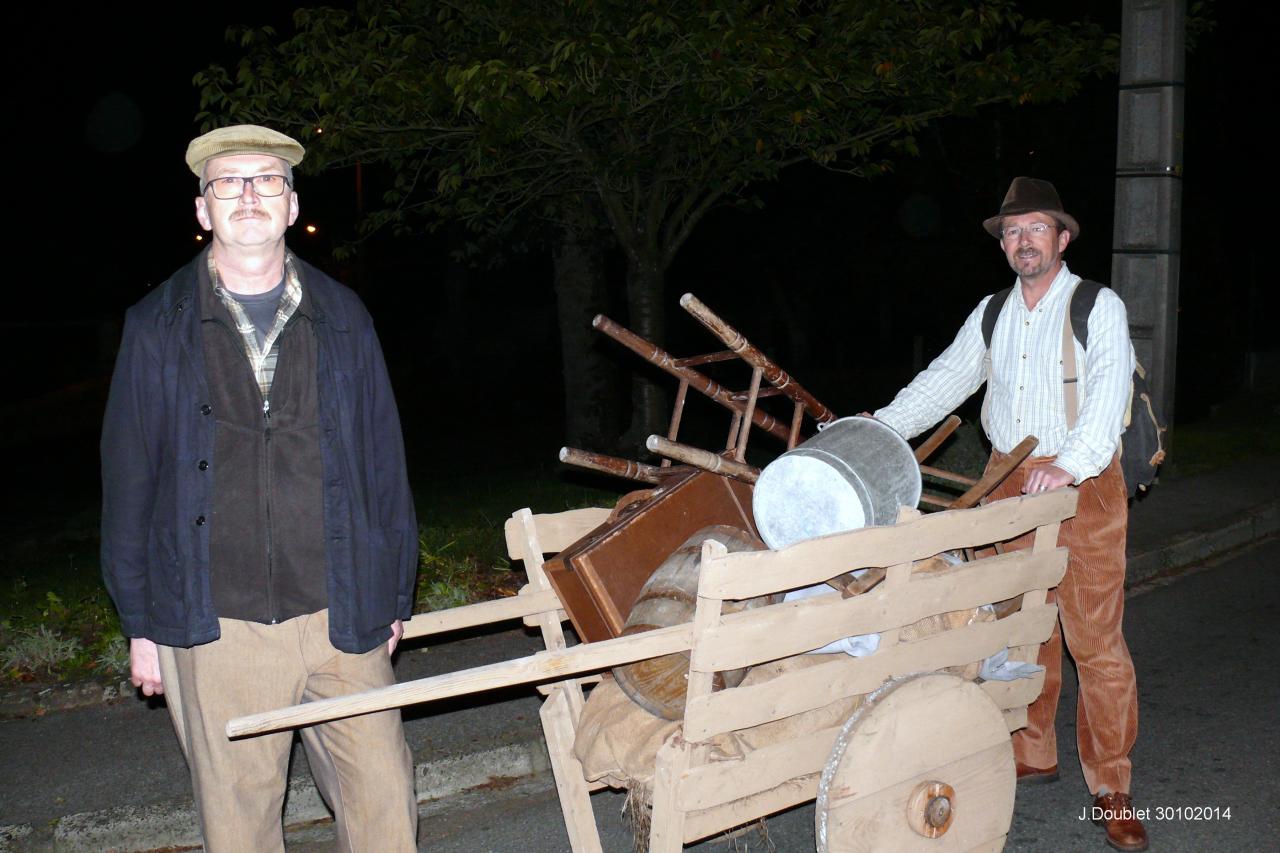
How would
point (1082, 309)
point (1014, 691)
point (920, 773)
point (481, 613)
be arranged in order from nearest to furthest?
1. point (920, 773)
2. point (481, 613)
3. point (1014, 691)
4. point (1082, 309)

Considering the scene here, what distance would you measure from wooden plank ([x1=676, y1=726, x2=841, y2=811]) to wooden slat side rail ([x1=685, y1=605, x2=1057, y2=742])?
97 millimetres

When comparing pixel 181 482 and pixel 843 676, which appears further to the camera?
pixel 843 676

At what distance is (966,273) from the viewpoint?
58.2ft

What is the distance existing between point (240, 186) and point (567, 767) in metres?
1.90

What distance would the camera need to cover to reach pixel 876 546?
3150 millimetres

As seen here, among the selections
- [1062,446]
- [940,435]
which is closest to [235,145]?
[940,435]

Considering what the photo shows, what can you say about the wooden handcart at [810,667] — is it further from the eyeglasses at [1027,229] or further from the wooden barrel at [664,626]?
the eyeglasses at [1027,229]

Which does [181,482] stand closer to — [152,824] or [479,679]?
[479,679]

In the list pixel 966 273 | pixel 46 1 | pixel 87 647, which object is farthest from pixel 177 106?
pixel 87 647

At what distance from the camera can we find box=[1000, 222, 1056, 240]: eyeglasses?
407 cm

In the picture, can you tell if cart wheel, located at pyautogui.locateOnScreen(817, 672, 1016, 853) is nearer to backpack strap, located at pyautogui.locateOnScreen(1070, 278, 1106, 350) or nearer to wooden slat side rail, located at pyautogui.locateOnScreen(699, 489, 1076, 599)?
wooden slat side rail, located at pyautogui.locateOnScreen(699, 489, 1076, 599)

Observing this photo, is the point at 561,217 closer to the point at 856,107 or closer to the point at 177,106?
the point at 856,107

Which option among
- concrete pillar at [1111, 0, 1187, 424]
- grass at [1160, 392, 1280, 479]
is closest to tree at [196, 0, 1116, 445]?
concrete pillar at [1111, 0, 1187, 424]

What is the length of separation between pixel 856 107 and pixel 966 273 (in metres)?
9.08
